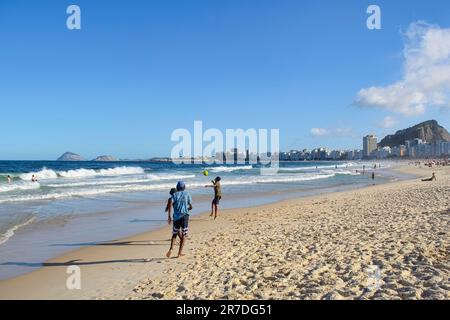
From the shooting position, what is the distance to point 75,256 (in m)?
8.95

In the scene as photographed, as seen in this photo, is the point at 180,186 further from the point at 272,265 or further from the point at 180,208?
the point at 272,265

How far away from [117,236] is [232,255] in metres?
4.60

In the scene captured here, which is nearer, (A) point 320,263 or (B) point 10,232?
(A) point 320,263

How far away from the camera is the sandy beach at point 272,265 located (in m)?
5.59

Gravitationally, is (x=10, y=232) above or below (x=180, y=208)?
below

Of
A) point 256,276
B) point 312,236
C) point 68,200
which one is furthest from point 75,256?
point 68,200

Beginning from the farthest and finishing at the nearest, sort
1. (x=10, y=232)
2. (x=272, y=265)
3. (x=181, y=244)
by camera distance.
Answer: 1. (x=10, y=232)
2. (x=181, y=244)
3. (x=272, y=265)

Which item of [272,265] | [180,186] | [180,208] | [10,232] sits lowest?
[10,232]

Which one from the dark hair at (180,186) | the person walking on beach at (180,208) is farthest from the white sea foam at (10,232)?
the dark hair at (180,186)

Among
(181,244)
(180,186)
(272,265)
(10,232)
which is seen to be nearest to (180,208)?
(180,186)

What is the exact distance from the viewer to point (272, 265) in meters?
7.02

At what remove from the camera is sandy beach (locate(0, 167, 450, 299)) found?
18.3 ft

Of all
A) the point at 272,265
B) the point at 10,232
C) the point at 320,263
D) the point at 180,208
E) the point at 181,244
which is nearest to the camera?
the point at 320,263

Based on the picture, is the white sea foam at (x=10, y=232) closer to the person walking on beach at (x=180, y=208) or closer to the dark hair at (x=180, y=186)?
the person walking on beach at (x=180, y=208)
